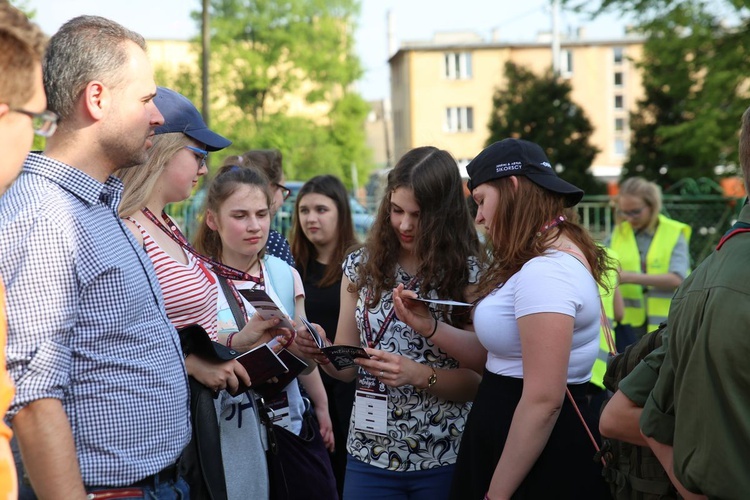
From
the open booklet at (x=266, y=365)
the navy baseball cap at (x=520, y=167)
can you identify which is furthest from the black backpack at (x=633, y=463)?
the open booklet at (x=266, y=365)

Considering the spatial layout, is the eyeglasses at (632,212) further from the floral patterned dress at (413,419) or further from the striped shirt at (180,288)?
the striped shirt at (180,288)

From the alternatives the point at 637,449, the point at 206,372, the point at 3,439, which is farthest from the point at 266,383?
the point at 3,439

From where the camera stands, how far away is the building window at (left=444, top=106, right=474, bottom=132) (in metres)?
60.5

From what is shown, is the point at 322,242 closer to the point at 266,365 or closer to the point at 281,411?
the point at 281,411

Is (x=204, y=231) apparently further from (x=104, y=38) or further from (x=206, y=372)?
(x=104, y=38)

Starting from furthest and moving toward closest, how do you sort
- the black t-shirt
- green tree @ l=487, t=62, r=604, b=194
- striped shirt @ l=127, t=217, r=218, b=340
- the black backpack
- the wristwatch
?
green tree @ l=487, t=62, r=604, b=194 < the black t-shirt < the wristwatch < striped shirt @ l=127, t=217, r=218, b=340 < the black backpack

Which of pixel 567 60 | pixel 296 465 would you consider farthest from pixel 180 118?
pixel 567 60

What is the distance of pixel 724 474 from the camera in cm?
201

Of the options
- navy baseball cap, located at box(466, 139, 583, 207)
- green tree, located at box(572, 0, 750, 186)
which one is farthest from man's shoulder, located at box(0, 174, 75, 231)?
green tree, located at box(572, 0, 750, 186)

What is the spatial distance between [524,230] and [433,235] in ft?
1.76

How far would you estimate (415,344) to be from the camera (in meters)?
3.56

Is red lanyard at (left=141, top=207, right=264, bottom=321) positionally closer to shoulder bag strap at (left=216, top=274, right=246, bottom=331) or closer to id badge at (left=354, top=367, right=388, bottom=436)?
shoulder bag strap at (left=216, top=274, right=246, bottom=331)

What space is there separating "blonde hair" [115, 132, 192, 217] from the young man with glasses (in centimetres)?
149

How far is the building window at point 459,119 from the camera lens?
60469 mm
